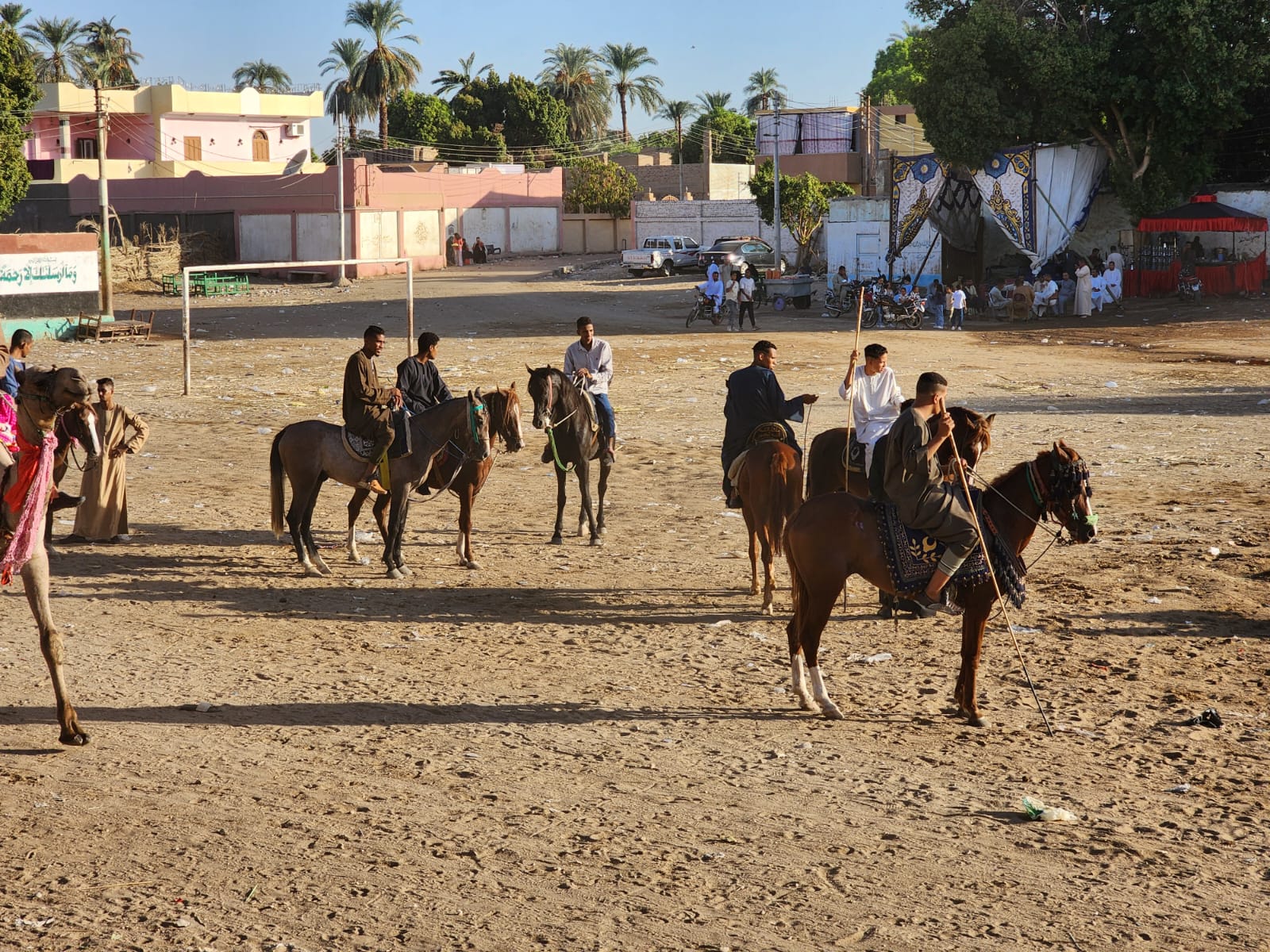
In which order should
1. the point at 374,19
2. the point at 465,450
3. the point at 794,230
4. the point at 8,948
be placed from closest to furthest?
the point at 8,948
the point at 465,450
the point at 794,230
the point at 374,19

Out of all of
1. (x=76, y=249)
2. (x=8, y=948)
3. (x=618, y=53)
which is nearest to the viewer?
(x=8, y=948)

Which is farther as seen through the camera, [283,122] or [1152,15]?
[283,122]

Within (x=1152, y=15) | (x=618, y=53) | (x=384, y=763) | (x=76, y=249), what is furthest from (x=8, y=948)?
(x=618, y=53)

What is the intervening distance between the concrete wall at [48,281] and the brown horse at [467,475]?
20.4 m

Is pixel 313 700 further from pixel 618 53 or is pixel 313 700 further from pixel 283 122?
pixel 618 53

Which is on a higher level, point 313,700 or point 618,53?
point 618,53

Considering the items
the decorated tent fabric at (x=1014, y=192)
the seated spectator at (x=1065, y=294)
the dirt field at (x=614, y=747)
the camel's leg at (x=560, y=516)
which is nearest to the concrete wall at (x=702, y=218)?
the decorated tent fabric at (x=1014, y=192)

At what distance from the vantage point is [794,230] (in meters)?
49.0

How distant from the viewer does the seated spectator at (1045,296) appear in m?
34.1

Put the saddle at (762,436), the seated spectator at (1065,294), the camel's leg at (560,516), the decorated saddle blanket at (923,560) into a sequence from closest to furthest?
the decorated saddle blanket at (923,560) → the saddle at (762,436) → the camel's leg at (560,516) → the seated spectator at (1065,294)

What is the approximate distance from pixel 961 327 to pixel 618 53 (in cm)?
6597

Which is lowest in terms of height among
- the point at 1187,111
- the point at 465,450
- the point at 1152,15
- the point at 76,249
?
the point at 465,450

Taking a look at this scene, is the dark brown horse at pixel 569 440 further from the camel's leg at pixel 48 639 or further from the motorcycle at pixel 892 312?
the motorcycle at pixel 892 312

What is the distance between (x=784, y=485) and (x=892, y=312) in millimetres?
24936
